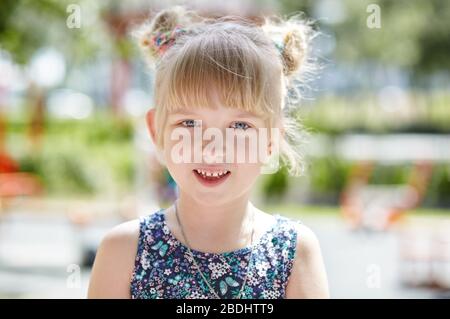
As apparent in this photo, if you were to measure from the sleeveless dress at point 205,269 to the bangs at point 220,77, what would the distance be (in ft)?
0.93

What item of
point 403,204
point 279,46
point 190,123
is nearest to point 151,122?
point 190,123

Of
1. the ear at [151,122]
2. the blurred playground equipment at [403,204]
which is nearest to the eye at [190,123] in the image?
the ear at [151,122]

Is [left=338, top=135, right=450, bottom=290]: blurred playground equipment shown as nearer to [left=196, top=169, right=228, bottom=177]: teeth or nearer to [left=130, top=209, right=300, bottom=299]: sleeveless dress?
[left=130, top=209, right=300, bottom=299]: sleeveless dress

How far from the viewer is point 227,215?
1.55m

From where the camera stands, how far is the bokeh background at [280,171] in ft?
19.8

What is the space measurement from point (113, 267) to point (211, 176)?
0.91 ft

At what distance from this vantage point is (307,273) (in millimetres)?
1530

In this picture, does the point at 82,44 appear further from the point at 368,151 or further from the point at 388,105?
the point at 388,105

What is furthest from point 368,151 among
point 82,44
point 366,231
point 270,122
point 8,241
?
point 270,122

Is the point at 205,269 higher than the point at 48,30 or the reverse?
the reverse

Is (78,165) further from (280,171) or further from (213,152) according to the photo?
(213,152)

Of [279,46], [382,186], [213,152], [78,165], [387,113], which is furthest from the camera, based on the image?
[387,113]

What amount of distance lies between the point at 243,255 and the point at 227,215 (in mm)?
91

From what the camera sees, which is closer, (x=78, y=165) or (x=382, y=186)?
(x=382, y=186)
